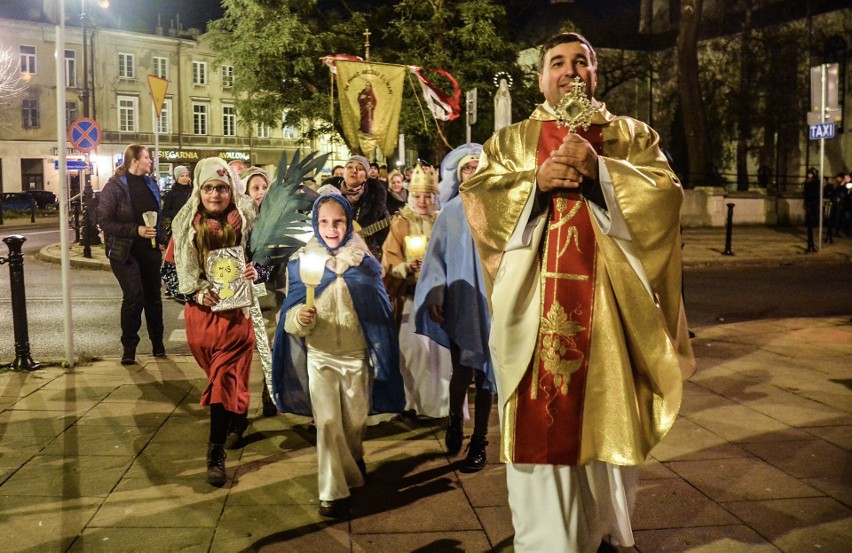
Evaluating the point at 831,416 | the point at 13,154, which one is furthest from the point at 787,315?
the point at 13,154

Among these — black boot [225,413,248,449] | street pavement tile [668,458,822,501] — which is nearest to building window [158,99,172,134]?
black boot [225,413,248,449]

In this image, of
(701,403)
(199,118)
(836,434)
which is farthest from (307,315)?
(199,118)

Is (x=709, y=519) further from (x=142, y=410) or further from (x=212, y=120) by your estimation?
(x=212, y=120)

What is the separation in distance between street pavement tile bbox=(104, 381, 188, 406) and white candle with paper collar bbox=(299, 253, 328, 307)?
2.68m

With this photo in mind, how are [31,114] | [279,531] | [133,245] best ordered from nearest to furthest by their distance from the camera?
[279,531] < [133,245] < [31,114]

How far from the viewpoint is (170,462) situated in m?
5.20

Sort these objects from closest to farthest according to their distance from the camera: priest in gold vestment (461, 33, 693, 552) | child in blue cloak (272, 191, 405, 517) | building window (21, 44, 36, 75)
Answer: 1. priest in gold vestment (461, 33, 693, 552)
2. child in blue cloak (272, 191, 405, 517)
3. building window (21, 44, 36, 75)

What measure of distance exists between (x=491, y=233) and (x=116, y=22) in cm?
6393

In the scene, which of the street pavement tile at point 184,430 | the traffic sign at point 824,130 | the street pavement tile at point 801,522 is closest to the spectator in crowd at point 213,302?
the street pavement tile at point 184,430

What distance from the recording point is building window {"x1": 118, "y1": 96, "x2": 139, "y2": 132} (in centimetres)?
5862

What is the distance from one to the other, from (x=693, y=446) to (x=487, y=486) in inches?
60.6

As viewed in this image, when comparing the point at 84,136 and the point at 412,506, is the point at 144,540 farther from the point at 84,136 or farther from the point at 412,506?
the point at 84,136

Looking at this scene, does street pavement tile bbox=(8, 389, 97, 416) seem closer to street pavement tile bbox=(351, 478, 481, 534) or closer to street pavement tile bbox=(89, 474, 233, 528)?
street pavement tile bbox=(89, 474, 233, 528)

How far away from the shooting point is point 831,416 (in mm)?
6070
